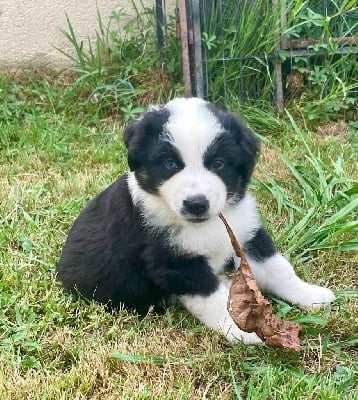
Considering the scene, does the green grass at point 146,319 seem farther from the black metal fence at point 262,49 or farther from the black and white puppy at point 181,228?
the black metal fence at point 262,49

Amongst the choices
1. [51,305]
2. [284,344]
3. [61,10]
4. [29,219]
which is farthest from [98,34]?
[284,344]

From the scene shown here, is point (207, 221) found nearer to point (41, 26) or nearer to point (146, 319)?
point (146, 319)

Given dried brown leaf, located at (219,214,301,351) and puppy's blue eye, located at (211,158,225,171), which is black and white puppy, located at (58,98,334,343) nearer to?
puppy's blue eye, located at (211,158,225,171)

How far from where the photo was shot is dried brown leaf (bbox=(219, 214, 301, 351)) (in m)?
2.79

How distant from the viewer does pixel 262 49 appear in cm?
603

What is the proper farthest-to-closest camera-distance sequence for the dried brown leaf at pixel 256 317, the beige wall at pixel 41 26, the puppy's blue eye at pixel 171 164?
the beige wall at pixel 41 26 < the puppy's blue eye at pixel 171 164 < the dried brown leaf at pixel 256 317

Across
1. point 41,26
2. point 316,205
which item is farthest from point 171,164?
point 41,26

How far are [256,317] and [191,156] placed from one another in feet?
2.34

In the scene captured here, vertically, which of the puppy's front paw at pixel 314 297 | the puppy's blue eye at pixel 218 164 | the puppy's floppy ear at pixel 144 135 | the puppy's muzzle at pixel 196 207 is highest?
the puppy's floppy ear at pixel 144 135

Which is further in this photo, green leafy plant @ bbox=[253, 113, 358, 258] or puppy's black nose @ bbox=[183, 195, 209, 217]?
green leafy plant @ bbox=[253, 113, 358, 258]

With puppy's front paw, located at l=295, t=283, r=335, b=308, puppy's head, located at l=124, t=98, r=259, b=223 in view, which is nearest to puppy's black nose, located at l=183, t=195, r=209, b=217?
puppy's head, located at l=124, t=98, r=259, b=223

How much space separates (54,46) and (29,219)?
302 centimetres

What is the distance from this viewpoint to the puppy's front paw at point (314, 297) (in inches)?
125

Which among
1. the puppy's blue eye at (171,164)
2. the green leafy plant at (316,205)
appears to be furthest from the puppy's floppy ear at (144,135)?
the green leafy plant at (316,205)
